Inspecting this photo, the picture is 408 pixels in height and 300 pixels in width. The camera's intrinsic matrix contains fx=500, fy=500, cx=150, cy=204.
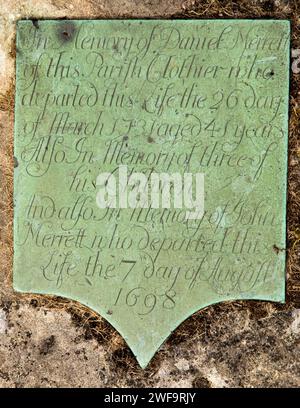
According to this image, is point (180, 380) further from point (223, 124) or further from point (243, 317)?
point (223, 124)

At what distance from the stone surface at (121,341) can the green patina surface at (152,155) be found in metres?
0.09

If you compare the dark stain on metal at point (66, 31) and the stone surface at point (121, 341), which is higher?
the dark stain on metal at point (66, 31)

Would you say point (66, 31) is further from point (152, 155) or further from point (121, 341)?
point (121, 341)

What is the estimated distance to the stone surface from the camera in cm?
250

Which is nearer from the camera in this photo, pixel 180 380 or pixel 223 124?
pixel 223 124

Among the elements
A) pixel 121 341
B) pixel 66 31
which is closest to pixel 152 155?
pixel 66 31

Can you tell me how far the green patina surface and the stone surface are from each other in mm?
94

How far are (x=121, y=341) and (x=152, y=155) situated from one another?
0.97m

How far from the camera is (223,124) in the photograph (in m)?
2.44

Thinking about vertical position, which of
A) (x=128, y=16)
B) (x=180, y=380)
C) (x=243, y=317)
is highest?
(x=128, y=16)

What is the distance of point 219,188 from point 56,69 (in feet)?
3.26

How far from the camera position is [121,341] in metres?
2.59

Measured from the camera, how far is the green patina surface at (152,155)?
2430 millimetres

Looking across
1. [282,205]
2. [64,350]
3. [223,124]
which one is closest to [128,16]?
[223,124]
